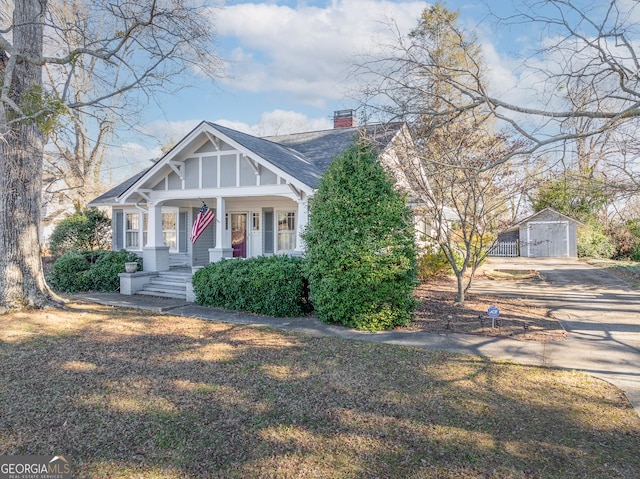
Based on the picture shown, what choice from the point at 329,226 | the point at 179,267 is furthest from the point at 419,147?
the point at 179,267

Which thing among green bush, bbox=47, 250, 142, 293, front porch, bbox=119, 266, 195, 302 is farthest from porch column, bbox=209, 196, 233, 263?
green bush, bbox=47, 250, 142, 293

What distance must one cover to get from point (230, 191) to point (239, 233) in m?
3.71

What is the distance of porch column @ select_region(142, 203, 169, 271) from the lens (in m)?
13.6

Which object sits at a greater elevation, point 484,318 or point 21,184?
point 21,184

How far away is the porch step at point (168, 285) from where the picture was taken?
1244cm

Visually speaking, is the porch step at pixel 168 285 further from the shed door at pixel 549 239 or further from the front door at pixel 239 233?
the shed door at pixel 549 239

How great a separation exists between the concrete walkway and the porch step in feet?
1.62

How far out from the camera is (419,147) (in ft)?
34.6

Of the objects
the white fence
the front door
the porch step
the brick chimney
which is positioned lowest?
the porch step

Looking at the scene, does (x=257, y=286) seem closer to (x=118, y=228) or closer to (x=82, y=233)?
(x=118, y=228)

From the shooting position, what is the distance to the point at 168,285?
42.4ft

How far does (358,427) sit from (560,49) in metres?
6.38

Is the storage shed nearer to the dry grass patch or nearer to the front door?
the dry grass patch

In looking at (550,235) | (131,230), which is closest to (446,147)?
(131,230)
